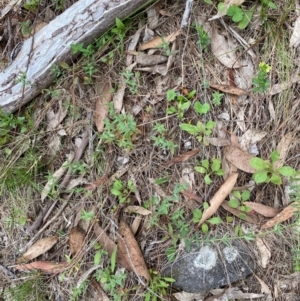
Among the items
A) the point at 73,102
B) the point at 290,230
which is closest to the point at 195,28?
the point at 73,102

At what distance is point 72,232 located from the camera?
2.53 meters

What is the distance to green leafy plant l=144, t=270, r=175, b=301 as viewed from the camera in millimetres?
2367

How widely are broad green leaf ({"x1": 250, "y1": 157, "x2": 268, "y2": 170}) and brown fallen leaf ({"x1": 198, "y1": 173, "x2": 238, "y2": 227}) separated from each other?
0.13 meters

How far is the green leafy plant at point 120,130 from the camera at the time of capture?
2.39 meters

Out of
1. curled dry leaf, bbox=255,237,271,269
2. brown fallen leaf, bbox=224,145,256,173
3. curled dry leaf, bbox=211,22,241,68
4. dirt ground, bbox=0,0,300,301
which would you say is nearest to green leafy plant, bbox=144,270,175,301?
dirt ground, bbox=0,0,300,301

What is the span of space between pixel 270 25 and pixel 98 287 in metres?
1.73

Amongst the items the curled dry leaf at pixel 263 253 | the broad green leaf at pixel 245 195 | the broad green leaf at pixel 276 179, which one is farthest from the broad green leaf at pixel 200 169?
the curled dry leaf at pixel 263 253

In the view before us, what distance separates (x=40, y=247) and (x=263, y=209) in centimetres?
129

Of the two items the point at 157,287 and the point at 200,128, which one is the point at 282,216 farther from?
the point at 157,287

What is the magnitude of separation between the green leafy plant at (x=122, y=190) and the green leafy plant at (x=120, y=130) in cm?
20

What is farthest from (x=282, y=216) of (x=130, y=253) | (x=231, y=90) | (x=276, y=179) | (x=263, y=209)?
(x=130, y=253)

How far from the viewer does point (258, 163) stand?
7.42ft

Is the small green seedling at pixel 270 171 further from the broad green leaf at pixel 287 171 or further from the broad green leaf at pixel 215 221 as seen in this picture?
the broad green leaf at pixel 215 221

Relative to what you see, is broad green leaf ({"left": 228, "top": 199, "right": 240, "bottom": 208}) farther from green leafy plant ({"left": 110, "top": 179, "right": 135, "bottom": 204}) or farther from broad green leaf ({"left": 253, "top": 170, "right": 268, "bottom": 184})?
green leafy plant ({"left": 110, "top": 179, "right": 135, "bottom": 204})
